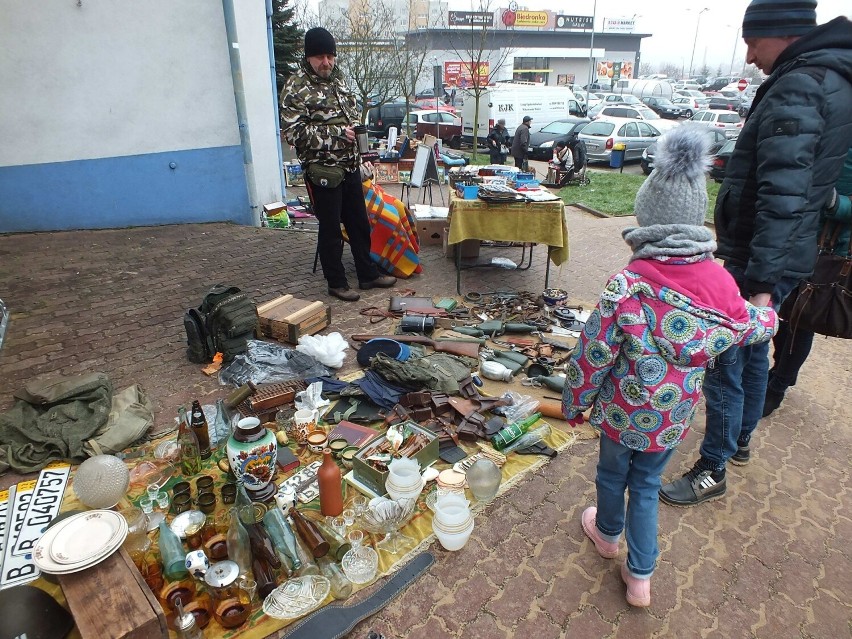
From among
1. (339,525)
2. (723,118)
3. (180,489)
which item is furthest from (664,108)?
(180,489)

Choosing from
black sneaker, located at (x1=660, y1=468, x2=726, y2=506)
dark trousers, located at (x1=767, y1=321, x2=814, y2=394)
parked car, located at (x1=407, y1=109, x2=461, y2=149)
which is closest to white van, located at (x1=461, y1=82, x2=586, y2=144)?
parked car, located at (x1=407, y1=109, x2=461, y2=149)

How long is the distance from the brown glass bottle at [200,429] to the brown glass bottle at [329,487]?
0.92 m

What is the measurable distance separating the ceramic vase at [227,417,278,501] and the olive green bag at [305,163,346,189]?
3034 mm

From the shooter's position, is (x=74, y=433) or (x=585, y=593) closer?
(x=585, y=593)

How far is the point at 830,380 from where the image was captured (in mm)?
4188

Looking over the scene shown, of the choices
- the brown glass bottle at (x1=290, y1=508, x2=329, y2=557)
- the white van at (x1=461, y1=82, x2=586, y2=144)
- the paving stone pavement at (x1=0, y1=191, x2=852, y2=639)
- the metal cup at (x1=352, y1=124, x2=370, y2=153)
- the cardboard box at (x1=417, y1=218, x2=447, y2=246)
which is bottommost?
the paving stone pavement at (x1=0, y1=191, x2=852, y2=639)

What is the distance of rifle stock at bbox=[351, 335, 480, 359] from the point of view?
14.5 ft

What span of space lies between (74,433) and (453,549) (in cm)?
245

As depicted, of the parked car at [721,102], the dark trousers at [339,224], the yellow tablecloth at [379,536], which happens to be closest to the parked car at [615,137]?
the dark trousers at [339,224]

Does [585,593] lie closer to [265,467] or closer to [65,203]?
[265,467]

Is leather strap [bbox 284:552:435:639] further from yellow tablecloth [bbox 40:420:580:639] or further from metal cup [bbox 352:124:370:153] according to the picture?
metal cup [bbox 352:124:370:153]

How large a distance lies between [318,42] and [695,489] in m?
4.76

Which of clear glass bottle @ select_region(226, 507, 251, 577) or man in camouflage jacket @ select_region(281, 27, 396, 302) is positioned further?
man in camouflage jacket @ select_region(281, 27, 396, 302)

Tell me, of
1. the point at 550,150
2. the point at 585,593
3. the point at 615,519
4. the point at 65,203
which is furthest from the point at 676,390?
the point at 550,150
